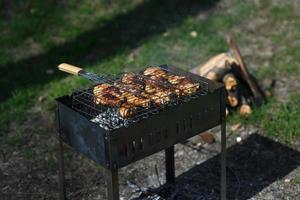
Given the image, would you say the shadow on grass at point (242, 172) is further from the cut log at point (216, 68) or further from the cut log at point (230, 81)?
the cut log at point (216, 68)

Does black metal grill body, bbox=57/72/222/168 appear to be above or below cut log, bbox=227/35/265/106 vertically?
above

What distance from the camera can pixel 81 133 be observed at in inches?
153

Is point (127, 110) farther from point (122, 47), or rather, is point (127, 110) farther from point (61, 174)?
point (122, 47)

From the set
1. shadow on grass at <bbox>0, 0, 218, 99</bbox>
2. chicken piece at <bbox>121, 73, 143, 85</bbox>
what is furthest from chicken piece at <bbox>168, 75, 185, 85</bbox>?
shadow on grass at <bbox>0, 0, 218, 99</bbox>

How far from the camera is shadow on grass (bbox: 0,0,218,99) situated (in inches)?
285

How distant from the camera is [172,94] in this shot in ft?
13.1

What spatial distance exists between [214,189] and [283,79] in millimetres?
2364

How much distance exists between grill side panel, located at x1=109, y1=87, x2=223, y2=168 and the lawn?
1846 millimetres

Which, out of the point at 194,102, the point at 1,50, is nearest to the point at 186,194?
the point at 194,102

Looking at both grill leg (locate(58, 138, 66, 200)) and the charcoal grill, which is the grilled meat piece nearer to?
the charcoal grill

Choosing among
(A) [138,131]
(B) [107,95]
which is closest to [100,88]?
(B) [107,95]

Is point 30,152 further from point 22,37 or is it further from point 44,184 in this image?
point 22,37

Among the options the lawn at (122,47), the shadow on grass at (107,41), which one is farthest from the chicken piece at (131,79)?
the shadow on grass at (107,41)

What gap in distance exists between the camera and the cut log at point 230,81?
6051 mm
